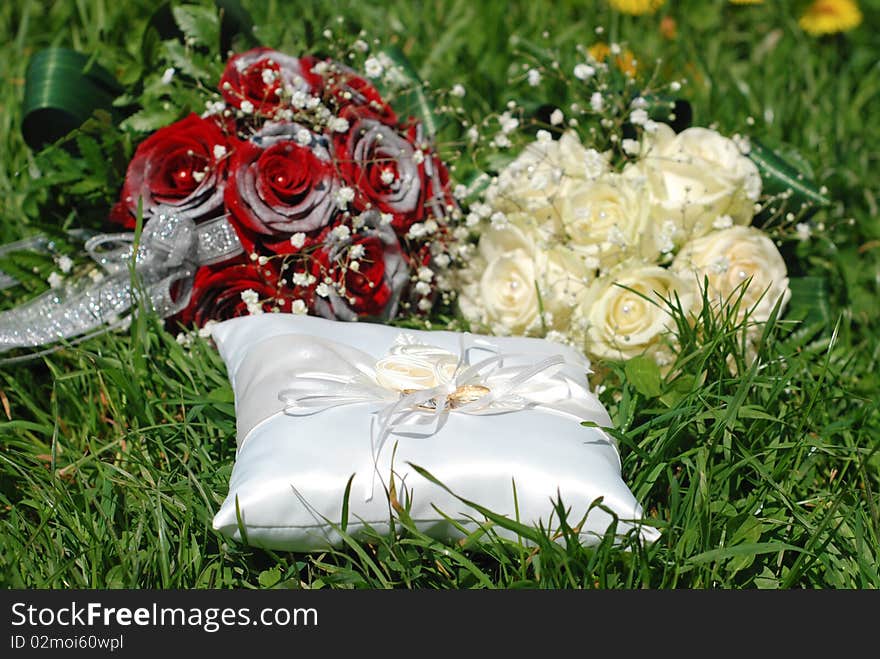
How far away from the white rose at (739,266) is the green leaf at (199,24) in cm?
120

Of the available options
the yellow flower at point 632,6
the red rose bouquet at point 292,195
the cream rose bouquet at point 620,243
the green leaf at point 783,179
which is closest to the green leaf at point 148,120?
the red rose bouquet at point 292,195

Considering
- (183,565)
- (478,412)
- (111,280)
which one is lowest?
(183,565)

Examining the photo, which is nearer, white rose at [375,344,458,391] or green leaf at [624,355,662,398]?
white rose at [375,344,458,391]

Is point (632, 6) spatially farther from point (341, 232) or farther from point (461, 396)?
point (461, 396)

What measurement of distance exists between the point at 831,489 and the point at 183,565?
1.14 metres

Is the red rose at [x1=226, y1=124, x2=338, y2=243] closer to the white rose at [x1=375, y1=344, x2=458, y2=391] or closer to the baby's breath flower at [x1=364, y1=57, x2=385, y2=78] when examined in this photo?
the baby's breath flower at [x1=364, y1=57, x2=385, y2=78]

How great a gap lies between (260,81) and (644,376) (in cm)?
104

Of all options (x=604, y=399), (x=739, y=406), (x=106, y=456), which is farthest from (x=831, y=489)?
(x=106, y=456)

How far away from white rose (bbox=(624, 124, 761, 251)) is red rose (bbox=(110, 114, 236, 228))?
89 centimetres

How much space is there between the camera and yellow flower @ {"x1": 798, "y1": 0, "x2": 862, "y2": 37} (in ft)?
10.7

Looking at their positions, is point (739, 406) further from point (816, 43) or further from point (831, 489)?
point (816, 43)

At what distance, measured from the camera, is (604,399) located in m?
1.81

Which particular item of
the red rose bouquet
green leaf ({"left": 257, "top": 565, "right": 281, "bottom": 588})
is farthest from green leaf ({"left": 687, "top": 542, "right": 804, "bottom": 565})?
the red rose bouquet

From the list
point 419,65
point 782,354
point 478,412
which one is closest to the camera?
point 478,412
